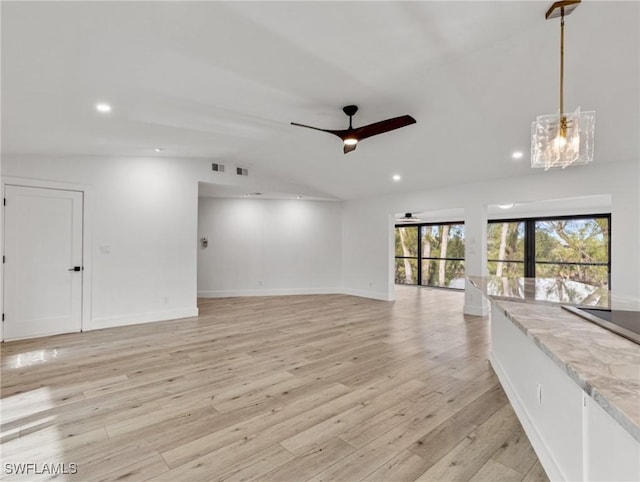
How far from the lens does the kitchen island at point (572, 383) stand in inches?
38.1

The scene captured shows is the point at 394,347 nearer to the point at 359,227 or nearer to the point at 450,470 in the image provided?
the point at 450,470

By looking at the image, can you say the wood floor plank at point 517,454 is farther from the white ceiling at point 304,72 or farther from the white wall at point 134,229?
the white wall at point 134,229

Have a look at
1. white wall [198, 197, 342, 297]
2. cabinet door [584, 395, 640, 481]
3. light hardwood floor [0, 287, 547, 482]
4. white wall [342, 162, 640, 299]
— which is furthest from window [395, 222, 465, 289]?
cabinet door [584, 395, 640, 481]

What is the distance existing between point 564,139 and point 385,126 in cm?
170

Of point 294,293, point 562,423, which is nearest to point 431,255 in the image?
point 294,293

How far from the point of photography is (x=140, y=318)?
5.32 m

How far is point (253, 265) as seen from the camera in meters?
8.18

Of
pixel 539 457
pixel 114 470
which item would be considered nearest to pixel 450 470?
pixel 539 457

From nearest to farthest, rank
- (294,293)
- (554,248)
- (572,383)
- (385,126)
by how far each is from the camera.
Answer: (572,383), (385,126), (554,248), (294,293)

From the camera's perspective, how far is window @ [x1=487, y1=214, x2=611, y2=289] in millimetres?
7242

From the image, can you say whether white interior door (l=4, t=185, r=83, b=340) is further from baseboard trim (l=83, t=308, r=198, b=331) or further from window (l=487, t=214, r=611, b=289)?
window (l=487, t=214, r=611, b=289)

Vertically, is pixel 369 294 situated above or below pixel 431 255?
below

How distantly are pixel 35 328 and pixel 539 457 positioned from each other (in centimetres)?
593

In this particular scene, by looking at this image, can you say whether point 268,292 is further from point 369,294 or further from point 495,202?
point 495,202
